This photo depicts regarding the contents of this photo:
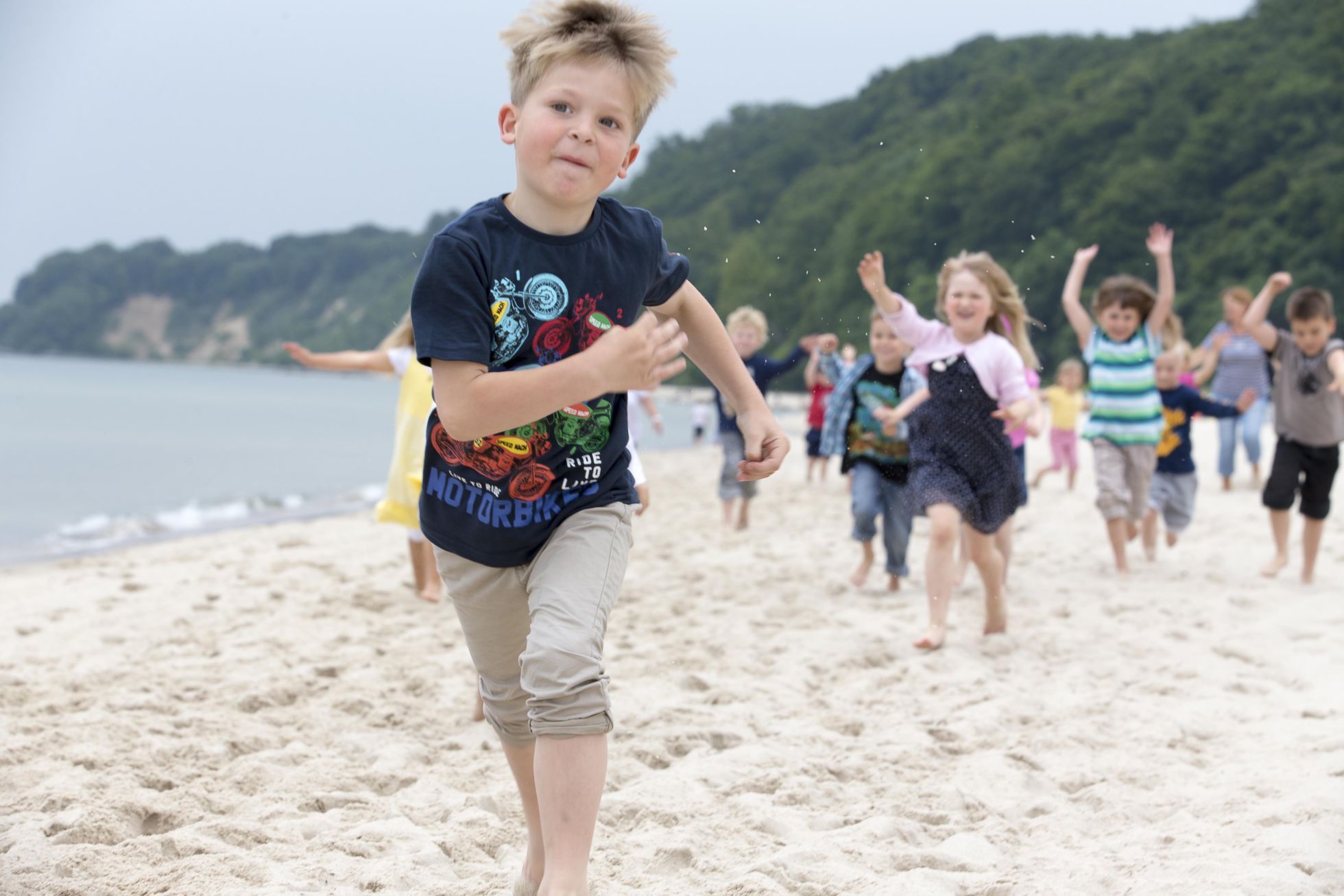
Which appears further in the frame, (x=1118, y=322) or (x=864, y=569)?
(x=864, y=569)

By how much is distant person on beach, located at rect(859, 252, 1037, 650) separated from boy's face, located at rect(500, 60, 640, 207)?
3.09 metres

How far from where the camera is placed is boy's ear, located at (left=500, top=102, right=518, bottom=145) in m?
2.42

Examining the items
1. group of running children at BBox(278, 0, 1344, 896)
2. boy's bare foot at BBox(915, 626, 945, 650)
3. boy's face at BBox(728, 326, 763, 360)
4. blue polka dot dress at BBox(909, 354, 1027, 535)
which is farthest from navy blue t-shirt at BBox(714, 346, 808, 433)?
group of running children at BBox(278, 0, 1344, 896)

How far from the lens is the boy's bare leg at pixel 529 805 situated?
2572 mm

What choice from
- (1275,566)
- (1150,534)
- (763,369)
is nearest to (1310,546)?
(1275,566)

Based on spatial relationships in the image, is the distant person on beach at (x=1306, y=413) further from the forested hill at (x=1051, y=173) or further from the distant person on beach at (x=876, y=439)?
the forested hill at (x=1051, y=173)

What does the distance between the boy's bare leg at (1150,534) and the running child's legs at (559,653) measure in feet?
21.0

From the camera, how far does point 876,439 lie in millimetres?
6910

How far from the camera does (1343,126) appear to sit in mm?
44219

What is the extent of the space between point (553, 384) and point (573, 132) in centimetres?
55

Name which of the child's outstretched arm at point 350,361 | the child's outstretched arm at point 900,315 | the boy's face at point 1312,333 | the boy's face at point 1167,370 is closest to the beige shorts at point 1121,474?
the boy's face at point 1167,370

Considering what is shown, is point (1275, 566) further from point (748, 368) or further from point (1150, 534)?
point (748, 368)

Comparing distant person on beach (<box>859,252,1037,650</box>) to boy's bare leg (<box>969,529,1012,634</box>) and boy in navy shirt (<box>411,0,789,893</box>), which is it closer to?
boy's bare leg (<box>969,529,1012,634</box>)

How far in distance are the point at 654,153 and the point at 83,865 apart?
8242cm
